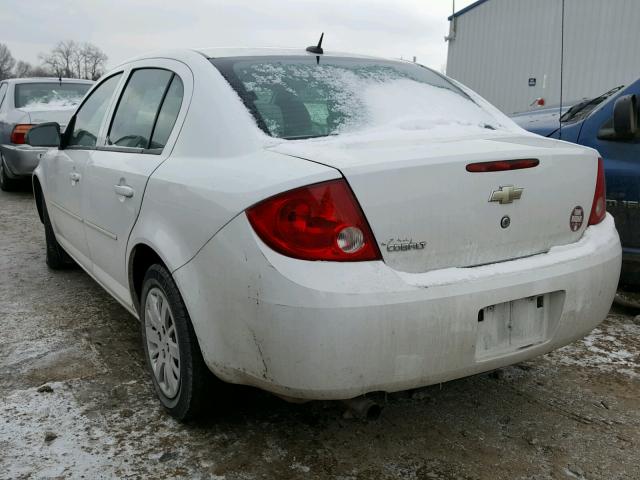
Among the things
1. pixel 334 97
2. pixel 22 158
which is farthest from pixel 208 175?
pixel 22 158

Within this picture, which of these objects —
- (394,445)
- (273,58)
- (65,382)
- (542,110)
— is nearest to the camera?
(394,445)

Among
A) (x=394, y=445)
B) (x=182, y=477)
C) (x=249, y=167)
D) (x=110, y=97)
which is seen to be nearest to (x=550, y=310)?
(x=394, y=445)

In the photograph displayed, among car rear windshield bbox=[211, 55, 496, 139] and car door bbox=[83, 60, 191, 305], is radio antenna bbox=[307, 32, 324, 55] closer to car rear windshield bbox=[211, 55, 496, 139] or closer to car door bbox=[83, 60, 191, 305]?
car rear windshield bbox=[211, 55, 496, 139]

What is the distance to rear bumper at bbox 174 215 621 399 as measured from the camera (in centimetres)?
179

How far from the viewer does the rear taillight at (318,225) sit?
1841 mm

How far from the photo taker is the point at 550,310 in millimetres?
2152

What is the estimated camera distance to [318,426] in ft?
8.12

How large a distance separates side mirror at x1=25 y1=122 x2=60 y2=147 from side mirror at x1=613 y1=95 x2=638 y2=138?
350 cm

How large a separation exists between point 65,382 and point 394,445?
1.57m

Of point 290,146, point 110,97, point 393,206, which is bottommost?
point 393,206

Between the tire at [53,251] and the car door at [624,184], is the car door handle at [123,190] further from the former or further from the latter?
the car door at [624,184]

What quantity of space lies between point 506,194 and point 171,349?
4.62ft

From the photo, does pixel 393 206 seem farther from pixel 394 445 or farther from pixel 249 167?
pixel 394 445

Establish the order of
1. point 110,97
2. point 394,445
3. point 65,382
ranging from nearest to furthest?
1. point 394,445
2. point 65,382
3. point 110,97
